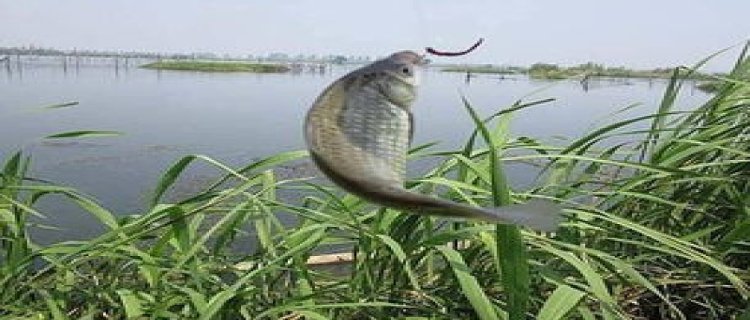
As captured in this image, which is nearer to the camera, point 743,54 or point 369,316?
point 369,316

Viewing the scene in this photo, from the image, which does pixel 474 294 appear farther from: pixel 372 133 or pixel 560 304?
pixel 372 133

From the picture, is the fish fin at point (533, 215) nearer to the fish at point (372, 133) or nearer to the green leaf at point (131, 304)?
the fish at point (372, 133)

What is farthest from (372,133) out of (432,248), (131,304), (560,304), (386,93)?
(131,304)

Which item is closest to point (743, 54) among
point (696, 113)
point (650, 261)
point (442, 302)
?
point (696, 113)

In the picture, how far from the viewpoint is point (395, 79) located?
334 millimetres

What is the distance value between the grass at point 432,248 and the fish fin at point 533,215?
3.50ft

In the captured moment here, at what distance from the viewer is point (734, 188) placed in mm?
1949

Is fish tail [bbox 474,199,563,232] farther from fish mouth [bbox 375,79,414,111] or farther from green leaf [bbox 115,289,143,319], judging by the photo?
green leaf [bbox 115,289,143,319]

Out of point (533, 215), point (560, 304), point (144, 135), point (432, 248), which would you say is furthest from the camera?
point (144, 135)

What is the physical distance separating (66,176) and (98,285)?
1006 cm

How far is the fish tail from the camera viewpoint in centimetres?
30

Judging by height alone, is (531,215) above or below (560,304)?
above

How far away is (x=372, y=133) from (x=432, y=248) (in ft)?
4.29

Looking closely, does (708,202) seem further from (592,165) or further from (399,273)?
(399,273)
